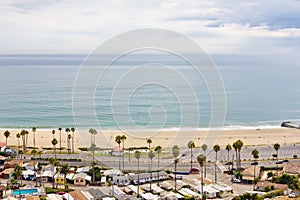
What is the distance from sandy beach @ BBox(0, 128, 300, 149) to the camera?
3105 cm

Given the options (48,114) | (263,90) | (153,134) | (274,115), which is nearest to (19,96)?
(48,114)

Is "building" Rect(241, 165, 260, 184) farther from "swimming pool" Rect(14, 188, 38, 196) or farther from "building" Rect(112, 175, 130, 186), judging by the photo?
"swimming pool" Rect(14, 188, 38, 196)

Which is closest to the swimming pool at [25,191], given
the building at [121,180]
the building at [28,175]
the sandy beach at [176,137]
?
the building at [28,175]

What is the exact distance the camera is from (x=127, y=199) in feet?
56.3

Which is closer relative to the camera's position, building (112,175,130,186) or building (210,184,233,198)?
building (210,184,233,198)

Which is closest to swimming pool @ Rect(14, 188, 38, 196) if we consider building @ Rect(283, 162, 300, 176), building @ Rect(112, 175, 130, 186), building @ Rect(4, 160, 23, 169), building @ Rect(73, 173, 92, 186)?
building @ Rect(73, 173, 92, 186)

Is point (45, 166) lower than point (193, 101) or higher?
lower

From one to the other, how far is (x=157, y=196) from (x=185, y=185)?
214cm

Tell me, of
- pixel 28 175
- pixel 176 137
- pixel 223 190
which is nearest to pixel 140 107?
pixel 176 137

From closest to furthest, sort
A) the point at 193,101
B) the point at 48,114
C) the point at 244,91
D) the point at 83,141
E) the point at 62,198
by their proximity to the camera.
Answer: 1. the point at 62,198
2. the point at 83,141
3. the point at 48,114
4. the point at 193,101
5. the point at 244,91

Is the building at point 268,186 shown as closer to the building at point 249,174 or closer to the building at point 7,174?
the building at point 249,174

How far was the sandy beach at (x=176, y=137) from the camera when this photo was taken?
31.0 metres

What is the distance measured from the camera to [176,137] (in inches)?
1335

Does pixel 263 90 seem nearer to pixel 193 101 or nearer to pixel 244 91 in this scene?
pixel 244 91
